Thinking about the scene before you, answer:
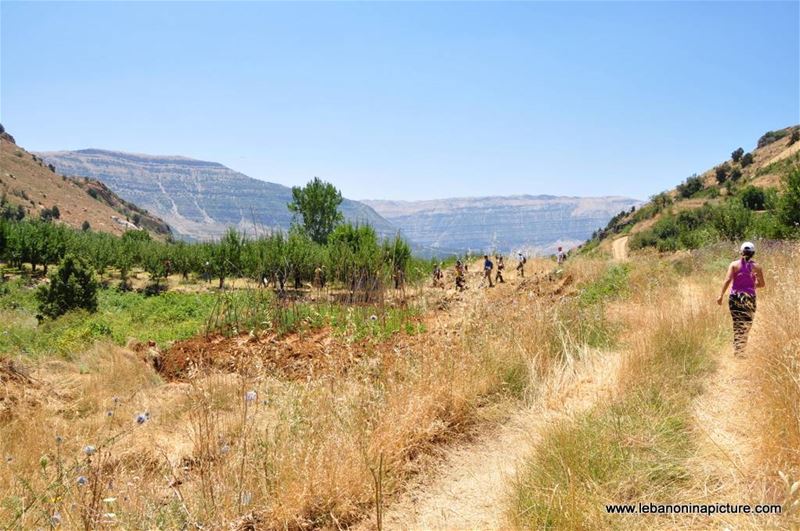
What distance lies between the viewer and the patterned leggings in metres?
4.73

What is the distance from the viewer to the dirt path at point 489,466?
2811mm

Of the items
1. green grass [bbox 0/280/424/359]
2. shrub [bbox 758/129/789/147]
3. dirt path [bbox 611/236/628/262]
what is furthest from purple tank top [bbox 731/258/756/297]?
shrub [bbox 758/129/789/147]

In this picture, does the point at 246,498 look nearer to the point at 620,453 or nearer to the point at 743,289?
the point at 620,453

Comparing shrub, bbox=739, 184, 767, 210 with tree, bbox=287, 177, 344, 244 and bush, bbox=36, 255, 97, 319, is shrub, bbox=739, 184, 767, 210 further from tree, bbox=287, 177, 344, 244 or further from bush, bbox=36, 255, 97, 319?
bush, bbox=36, 255, 97, 319

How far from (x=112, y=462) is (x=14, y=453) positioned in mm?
875

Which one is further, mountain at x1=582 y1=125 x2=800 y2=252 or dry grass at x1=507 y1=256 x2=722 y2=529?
mountain at x1=582 y1=125 x2=800 y2=252

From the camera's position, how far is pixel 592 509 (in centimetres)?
239

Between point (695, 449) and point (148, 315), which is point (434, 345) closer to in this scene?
point (695, 449)

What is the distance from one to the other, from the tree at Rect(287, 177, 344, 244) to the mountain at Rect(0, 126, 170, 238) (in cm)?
6963

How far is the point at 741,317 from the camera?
16.9ft

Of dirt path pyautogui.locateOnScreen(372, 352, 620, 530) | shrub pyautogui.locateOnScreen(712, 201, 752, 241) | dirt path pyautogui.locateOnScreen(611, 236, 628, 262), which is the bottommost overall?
dirt path pyautogui.locateOnScreen(611, 236, 628, 262)

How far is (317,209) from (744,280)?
61916 millimetres

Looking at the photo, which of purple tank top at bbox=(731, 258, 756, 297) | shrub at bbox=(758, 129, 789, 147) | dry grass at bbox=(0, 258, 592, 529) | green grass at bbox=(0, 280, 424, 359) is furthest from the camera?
shrub at bbox=(758, 129, 789, 147)

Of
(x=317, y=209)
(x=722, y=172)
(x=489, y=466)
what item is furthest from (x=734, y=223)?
(x=722, y=172)
